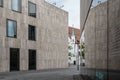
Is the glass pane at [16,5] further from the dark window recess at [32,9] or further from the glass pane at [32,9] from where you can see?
the glass pane at [32,9]

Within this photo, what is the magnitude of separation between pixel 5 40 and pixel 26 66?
6.22 metres

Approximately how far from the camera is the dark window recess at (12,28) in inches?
1371

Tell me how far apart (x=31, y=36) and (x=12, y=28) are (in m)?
5.32

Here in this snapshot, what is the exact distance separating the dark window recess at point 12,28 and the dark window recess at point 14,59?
1.93 meters

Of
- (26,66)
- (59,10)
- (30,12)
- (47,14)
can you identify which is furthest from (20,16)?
(59,10)

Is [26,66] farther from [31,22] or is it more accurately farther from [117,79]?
[117,79]

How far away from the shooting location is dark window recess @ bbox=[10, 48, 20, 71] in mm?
35125

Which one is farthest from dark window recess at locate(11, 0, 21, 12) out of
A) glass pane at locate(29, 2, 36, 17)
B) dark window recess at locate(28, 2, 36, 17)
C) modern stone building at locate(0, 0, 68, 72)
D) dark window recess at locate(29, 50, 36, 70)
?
dark window recess at locate(29, 50, 36, 70)

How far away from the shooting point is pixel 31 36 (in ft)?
133

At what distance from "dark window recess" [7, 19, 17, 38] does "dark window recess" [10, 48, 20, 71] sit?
193 cm

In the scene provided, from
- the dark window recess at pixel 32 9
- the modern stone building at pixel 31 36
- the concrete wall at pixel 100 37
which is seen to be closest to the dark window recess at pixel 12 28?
the modern stone building at pixel 31 36

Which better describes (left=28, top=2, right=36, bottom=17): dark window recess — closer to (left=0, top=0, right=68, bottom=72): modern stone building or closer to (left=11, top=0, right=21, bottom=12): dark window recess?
(left=0, top=0, right=68, bottom=72): modern stone building

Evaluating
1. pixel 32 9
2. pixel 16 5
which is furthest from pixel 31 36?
pixel 16 5

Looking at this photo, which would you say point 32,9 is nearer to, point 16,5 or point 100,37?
point 16,5
